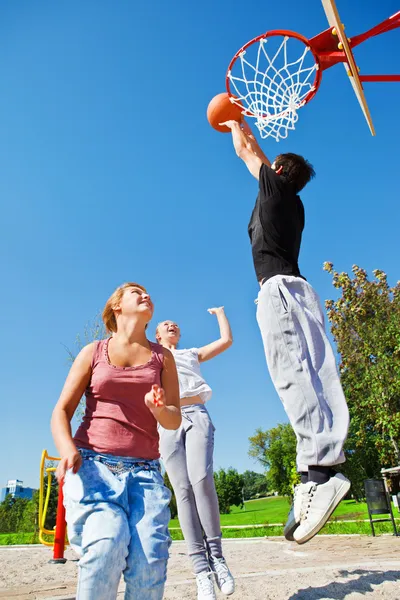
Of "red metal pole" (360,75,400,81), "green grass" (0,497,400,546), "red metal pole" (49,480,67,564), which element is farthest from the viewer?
"green grass" (0,497,400,546)

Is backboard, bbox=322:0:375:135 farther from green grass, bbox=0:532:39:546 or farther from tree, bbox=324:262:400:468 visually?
tree, bbox=324:262:400:468

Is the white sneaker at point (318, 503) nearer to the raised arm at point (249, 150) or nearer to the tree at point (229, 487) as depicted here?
the raised arm at point (249, 150)

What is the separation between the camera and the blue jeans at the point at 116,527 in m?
2.23

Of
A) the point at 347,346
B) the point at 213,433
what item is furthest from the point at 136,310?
the point at 347,346

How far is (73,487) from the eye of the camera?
2414mm

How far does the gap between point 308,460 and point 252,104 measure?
4103 millimetres

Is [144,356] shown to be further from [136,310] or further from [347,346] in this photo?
[347,346]

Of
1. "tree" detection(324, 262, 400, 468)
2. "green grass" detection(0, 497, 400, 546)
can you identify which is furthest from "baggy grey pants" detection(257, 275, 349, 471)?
"tree" detection(324, 262, 400, 468)

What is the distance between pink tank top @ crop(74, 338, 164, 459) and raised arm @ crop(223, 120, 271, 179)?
80.8 inches

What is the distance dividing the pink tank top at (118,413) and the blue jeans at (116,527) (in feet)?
0.25

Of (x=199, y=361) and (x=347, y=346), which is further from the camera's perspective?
(x=347, y=346)

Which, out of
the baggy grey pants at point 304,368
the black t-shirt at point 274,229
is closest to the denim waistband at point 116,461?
the baggy grey pants at point 304,368

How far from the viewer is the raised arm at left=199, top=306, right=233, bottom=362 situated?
534 cm

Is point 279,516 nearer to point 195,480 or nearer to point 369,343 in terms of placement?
point 369,343
